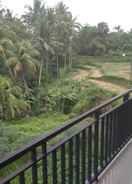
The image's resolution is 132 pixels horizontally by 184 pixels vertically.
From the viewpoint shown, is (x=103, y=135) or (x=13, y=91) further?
(x=13, y=91)

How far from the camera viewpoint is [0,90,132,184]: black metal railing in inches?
44.8

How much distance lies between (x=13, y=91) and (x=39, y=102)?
2.08 meters

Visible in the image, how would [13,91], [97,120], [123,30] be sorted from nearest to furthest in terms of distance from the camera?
[97,120]
[13,91]
[123,30]

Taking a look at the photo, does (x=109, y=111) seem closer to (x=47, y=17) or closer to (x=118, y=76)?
(x=118, y=76)

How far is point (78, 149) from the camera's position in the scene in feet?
5.31

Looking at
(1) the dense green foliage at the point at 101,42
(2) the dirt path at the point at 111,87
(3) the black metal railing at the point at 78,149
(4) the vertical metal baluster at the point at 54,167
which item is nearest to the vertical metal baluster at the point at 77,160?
(3) the black metal railing at the point at 78,149

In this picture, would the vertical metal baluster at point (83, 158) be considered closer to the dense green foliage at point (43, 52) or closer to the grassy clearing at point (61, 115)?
the grassy clearing at point (61, 115)

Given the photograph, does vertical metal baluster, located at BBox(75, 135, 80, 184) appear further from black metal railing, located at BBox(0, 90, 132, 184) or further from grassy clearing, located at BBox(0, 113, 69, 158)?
grassy clearing, located at BBox(0, 113, 69, 158)

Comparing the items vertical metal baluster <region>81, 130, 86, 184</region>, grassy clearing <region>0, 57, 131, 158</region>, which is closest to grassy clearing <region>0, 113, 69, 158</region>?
grassy clearing <region>0, 57, 131, 158</region>

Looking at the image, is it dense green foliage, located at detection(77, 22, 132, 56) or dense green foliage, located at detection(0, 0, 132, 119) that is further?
dense green foliage, located at detection(77, 22, 132, 56)

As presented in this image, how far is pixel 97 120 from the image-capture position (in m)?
1.80

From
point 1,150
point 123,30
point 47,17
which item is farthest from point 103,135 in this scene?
point 123,30

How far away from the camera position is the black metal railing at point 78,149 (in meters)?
1.14

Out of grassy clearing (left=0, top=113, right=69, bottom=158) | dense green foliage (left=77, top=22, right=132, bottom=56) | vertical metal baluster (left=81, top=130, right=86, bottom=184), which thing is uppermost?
dense green foliage (left=77, top=22, right=132, bottom=56)
